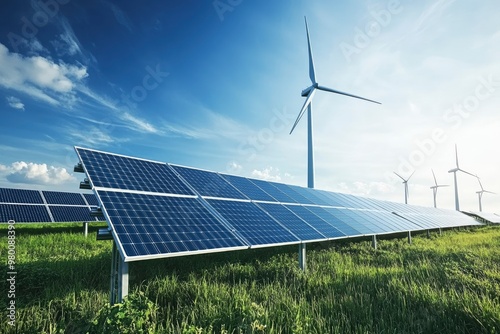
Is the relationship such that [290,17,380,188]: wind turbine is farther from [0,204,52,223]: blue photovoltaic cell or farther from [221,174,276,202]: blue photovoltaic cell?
[0,204,52,223]: blue photovoltaic cell

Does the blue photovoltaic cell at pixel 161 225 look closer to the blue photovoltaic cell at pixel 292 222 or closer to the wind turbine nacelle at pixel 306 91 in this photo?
the blue photovoltaic cell at pixel 292 222

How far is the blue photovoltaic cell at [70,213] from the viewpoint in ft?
64.0

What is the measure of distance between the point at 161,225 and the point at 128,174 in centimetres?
286

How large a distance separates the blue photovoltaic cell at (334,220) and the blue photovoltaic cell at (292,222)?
6.88ft

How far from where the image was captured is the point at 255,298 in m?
6.72

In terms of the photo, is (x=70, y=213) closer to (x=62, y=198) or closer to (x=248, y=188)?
(x=62, y=198)

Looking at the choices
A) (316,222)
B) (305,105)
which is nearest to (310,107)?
(305,105)

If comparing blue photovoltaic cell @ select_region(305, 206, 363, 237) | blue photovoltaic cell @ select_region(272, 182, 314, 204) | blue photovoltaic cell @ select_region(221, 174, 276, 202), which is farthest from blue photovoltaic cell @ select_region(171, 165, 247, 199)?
blue photovoltaic cell @ select_region(305, 206, 363, 237)

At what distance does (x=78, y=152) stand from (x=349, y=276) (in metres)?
8.91

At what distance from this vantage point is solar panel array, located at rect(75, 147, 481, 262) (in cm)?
656

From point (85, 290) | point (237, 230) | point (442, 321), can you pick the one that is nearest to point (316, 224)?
point (237, 230)

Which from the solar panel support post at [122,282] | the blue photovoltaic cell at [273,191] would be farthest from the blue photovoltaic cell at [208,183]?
the solar panel support post at [122,282]

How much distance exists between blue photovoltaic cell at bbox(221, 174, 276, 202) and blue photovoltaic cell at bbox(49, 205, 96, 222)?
1103 cm

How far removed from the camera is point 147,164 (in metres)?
A: 10.8
